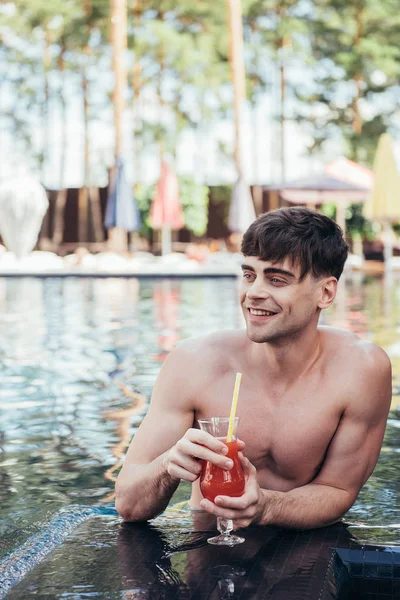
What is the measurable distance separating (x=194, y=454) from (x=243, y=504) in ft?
0.51

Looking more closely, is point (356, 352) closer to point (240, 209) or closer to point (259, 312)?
point (259, 312)

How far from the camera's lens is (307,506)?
253 cm

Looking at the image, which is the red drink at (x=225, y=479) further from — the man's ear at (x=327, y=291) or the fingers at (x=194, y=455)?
the man's ear at (x=327, y=291)

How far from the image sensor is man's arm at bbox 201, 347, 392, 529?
2541 mm

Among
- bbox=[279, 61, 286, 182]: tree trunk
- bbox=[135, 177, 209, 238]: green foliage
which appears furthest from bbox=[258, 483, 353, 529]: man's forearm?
bbox=[279, 61, 286, 182]: tree trunk

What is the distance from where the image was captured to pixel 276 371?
2.67 meters

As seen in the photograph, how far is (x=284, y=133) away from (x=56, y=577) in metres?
31.2

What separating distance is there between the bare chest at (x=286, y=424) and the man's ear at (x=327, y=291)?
0.23 m

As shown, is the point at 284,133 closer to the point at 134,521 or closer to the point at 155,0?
the point at 155,0

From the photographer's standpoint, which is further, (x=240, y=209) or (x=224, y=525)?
(x=240, y=209)

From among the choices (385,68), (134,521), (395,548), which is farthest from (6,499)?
(385,68)

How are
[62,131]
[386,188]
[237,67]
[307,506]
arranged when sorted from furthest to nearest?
[62,131], [237,67], [386,188], [307,506]

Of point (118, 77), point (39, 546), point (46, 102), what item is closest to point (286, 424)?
point (39, 546)

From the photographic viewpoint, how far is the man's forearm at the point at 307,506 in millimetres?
2445
